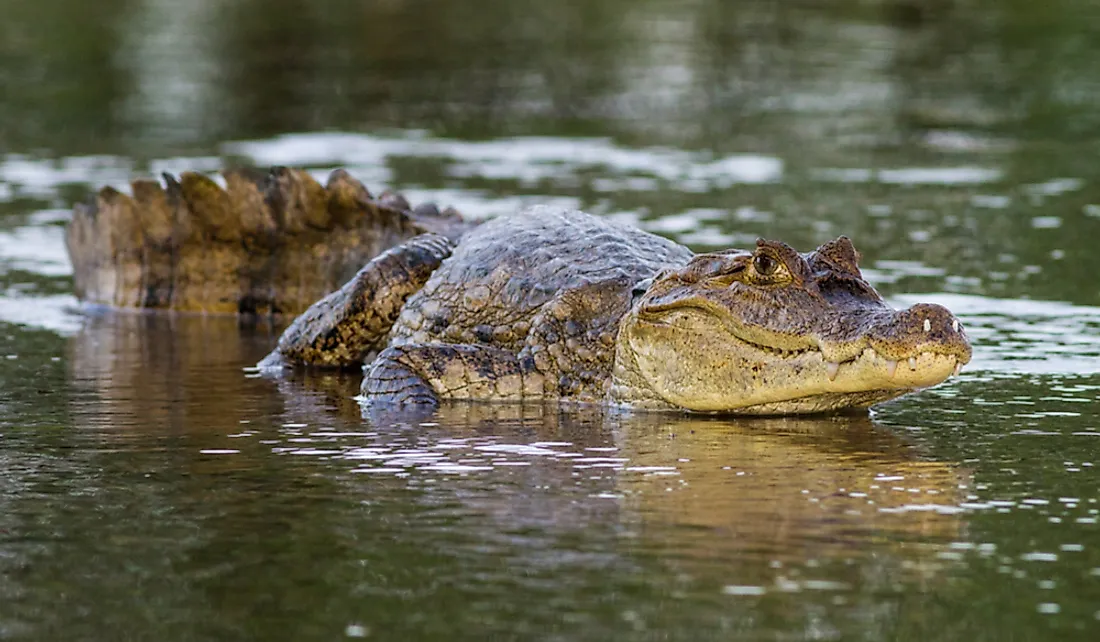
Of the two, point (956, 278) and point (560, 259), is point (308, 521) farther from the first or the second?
point (956, 278)

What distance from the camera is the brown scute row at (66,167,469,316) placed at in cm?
1098

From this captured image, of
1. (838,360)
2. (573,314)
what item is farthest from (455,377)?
(838,360)

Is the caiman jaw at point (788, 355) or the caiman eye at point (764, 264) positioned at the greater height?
the caiman eye at point (764, 264)

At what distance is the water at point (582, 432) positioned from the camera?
5.09 meters

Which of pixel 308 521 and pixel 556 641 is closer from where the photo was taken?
pixel 556 641

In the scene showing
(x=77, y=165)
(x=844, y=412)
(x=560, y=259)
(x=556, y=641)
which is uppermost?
(x=77, y=165)

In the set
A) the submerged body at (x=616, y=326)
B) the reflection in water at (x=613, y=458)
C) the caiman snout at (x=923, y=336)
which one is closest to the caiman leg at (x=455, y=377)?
the submerged body at (x=616, y=326)

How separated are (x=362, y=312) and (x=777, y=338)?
2.56 m

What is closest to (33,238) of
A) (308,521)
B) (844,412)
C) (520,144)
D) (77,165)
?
(77,165)

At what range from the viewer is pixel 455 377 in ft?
27.5

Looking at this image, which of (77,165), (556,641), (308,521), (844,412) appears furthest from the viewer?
(77,165)

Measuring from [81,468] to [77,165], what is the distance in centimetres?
1054

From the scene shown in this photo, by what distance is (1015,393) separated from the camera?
833 cm

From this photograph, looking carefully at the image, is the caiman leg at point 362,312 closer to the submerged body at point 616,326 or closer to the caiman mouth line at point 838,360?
the submerged body at point 616,326
